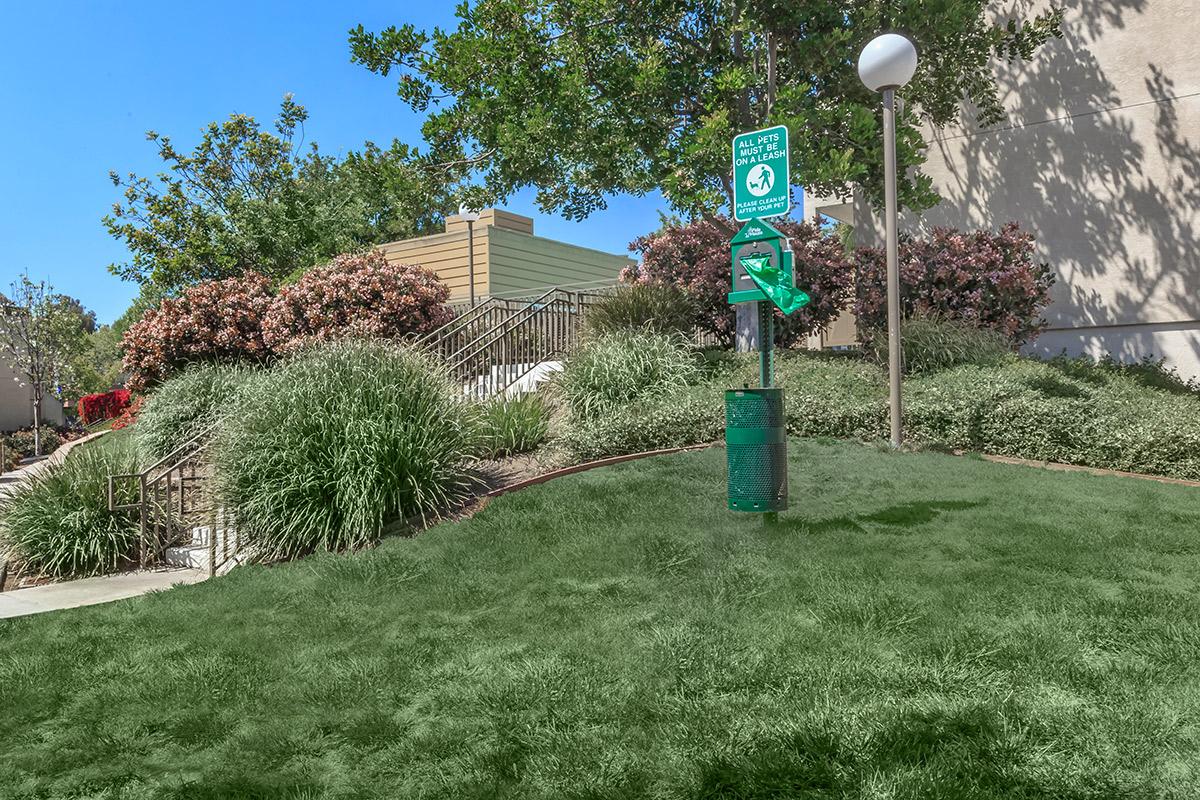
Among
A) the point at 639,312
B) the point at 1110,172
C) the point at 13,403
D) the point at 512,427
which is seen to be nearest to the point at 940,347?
the point at 639,312

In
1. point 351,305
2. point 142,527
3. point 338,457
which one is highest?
point 351,305

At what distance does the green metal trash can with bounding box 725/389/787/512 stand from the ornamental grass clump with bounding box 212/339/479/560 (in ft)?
9.43

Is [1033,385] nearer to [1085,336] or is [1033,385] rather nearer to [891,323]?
[891,323]

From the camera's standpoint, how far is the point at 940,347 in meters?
11.1

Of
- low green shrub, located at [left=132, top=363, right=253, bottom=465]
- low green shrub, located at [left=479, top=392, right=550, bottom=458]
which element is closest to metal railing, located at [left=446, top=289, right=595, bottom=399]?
low green shrub, located at [left=479, top=392, right=550, bottom=458]

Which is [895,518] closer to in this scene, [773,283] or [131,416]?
[773,283]

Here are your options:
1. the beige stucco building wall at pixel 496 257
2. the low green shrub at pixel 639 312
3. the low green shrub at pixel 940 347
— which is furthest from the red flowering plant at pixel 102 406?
the low green shrub at pixel 940 347

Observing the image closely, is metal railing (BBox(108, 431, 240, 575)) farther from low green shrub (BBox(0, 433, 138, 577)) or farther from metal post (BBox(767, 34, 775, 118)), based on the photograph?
metal post (BBox(767, 34, 775, 118))

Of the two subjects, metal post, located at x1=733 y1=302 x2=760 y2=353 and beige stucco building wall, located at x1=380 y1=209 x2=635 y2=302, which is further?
beige stucco building wall, located at x1=380 y1=209 x2=635 y2=302

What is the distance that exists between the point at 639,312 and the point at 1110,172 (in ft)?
29.4

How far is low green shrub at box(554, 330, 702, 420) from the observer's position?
1009cm

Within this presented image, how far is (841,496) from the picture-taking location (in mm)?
6625

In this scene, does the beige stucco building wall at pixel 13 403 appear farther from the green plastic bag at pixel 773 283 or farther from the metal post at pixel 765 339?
the green plastic bag at pixel 773 283

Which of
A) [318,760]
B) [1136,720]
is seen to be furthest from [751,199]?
[318,760]
